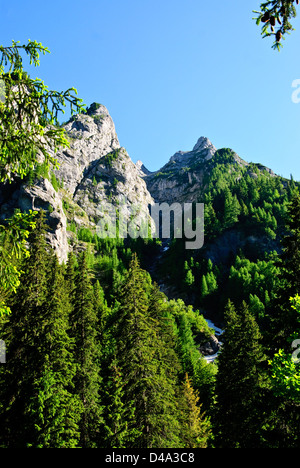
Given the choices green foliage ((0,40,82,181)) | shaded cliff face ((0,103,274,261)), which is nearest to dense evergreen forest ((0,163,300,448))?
green foliage ((0,40,82,181))

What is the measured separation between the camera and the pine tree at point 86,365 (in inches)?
705

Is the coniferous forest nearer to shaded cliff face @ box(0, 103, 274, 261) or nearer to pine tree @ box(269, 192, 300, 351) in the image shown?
pine tree @ box(269, 192, 300, 351)

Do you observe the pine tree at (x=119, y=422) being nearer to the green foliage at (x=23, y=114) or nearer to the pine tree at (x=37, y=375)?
the pine tree at (x=37, y=375)

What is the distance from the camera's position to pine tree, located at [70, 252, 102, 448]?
17.9m

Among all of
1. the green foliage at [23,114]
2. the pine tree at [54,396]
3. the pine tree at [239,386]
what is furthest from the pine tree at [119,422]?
the green foliage at [23,114]

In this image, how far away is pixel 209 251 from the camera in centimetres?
11462

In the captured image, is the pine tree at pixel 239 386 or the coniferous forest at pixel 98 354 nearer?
the coniferous forest at pixel 98 354

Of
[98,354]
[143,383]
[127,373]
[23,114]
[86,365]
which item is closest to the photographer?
[23,114]

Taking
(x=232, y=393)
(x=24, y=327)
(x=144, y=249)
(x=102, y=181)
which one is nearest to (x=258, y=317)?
(x=232, y=393)

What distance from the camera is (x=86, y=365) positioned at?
1909cm

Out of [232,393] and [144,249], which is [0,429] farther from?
[144,249]

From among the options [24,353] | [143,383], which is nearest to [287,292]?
[143,383]

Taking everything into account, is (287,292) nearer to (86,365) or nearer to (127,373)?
(127,373)
